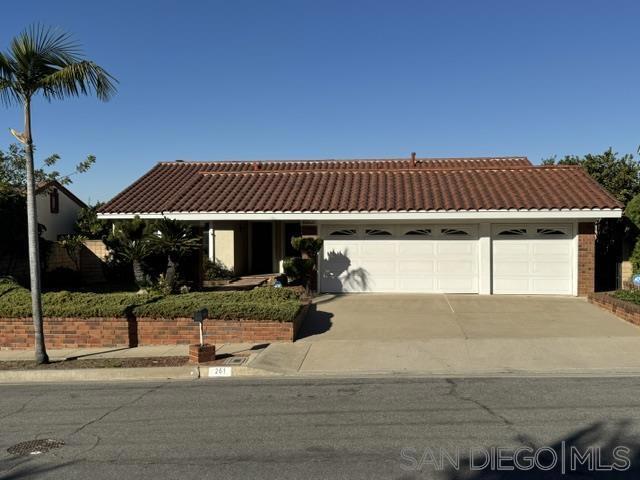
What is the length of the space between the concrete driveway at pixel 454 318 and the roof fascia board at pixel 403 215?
217 centimetres

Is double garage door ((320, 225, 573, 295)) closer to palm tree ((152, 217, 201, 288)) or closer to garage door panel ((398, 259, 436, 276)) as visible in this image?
garage door panel ((398, 259, 436, 276))

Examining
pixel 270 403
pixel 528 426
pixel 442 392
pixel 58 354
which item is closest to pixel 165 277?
pixel 58 354

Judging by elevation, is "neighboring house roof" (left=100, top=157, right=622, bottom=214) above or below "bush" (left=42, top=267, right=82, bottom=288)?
above

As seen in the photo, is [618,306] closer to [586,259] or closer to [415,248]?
[586,259]

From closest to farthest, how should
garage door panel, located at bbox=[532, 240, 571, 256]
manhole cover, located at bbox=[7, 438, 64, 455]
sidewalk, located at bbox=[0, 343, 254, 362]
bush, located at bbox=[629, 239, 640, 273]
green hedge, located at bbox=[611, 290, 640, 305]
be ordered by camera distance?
manhole cover, located at bbox=[7, 438, 64, 455], sidewalk, located at bbox=[0, 343, 254, 362], green hedge, located at bbox=[611, 290, 640, 305], bush, located at bbox=[629, 239, 640, 273], garage door panel, located at bbox=[532, 240, 571, 256]

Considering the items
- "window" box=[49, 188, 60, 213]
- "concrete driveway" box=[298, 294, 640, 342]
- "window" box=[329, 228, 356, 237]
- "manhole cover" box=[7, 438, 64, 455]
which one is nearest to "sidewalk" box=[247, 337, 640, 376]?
"concrete driveway" box=[298, 294, 640, 342]

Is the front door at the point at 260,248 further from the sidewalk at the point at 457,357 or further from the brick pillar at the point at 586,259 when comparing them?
the brick pillar at the point at 586,259

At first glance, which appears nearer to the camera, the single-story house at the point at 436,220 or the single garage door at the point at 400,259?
the single-story house at the point at 436,220

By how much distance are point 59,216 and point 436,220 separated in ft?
63.3

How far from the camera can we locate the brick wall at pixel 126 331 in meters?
10.8

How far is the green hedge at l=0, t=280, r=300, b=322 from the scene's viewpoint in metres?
10.7

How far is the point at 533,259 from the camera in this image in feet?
50.3

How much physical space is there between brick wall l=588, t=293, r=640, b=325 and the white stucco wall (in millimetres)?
21623

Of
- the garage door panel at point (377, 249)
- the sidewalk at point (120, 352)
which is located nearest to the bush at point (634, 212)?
the garage door panel at point (377, 249)
